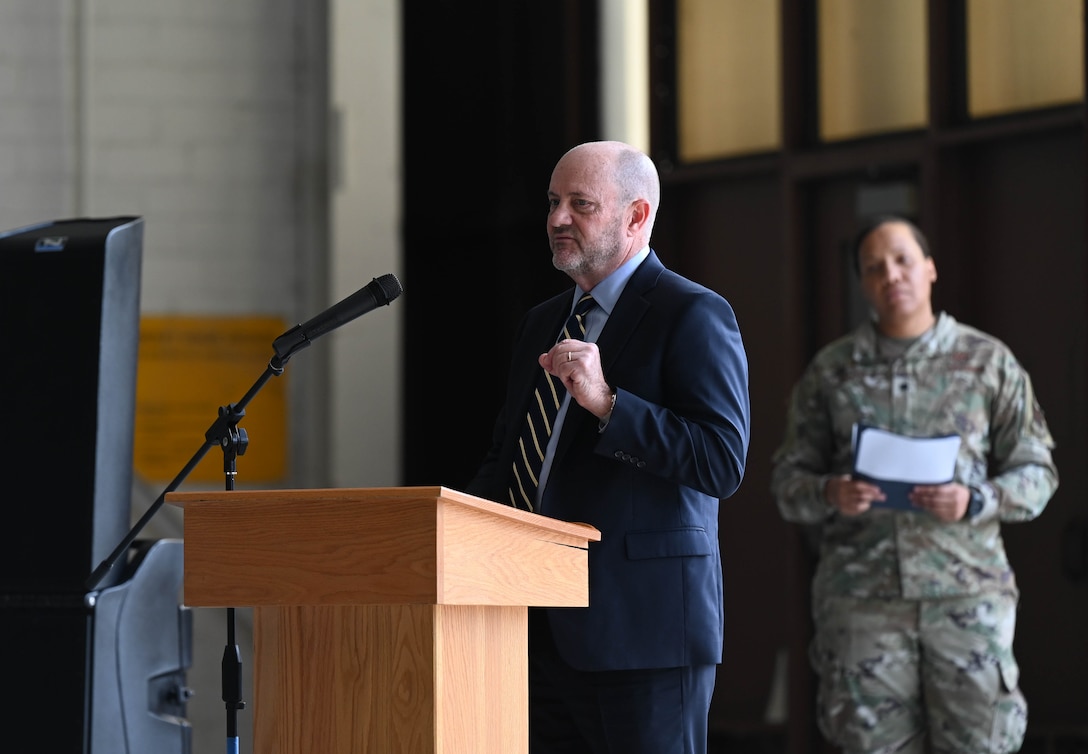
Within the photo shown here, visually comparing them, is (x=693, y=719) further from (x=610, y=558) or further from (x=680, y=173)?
(x=680, y=173)

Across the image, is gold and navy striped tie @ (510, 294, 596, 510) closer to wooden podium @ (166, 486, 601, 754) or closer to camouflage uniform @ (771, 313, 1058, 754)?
wooden podium @ (166, 486, 601, 754)

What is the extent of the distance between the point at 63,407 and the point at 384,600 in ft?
3.78

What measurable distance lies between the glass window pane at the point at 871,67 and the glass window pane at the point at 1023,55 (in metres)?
0.16

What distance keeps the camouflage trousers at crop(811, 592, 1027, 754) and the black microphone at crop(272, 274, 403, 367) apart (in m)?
1.70

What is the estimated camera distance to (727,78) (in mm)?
4477

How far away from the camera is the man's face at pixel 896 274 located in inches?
132

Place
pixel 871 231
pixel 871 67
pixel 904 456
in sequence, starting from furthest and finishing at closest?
pixel 871 67
pixel 871 231
pixel 904 456

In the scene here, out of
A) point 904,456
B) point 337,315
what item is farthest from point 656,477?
point 904,456

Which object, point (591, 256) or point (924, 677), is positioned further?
point (924, 677)

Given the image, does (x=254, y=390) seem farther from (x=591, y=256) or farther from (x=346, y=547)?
(x=591, y=256)

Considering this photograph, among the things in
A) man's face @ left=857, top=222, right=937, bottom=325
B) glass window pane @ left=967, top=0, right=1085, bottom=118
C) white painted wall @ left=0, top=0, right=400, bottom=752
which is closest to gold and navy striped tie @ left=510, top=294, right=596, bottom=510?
man's face @ left=857, top=222, right=937, bottom=325

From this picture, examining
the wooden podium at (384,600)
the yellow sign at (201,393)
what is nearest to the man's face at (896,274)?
the wooden podium at (384,600)

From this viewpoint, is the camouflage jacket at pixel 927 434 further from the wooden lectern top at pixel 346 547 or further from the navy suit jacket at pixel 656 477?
the wooden lectern top at pixel 346 547

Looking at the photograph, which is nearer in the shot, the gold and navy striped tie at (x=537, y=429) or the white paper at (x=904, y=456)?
the gold and navy striped tie at (x=537, y=429)
